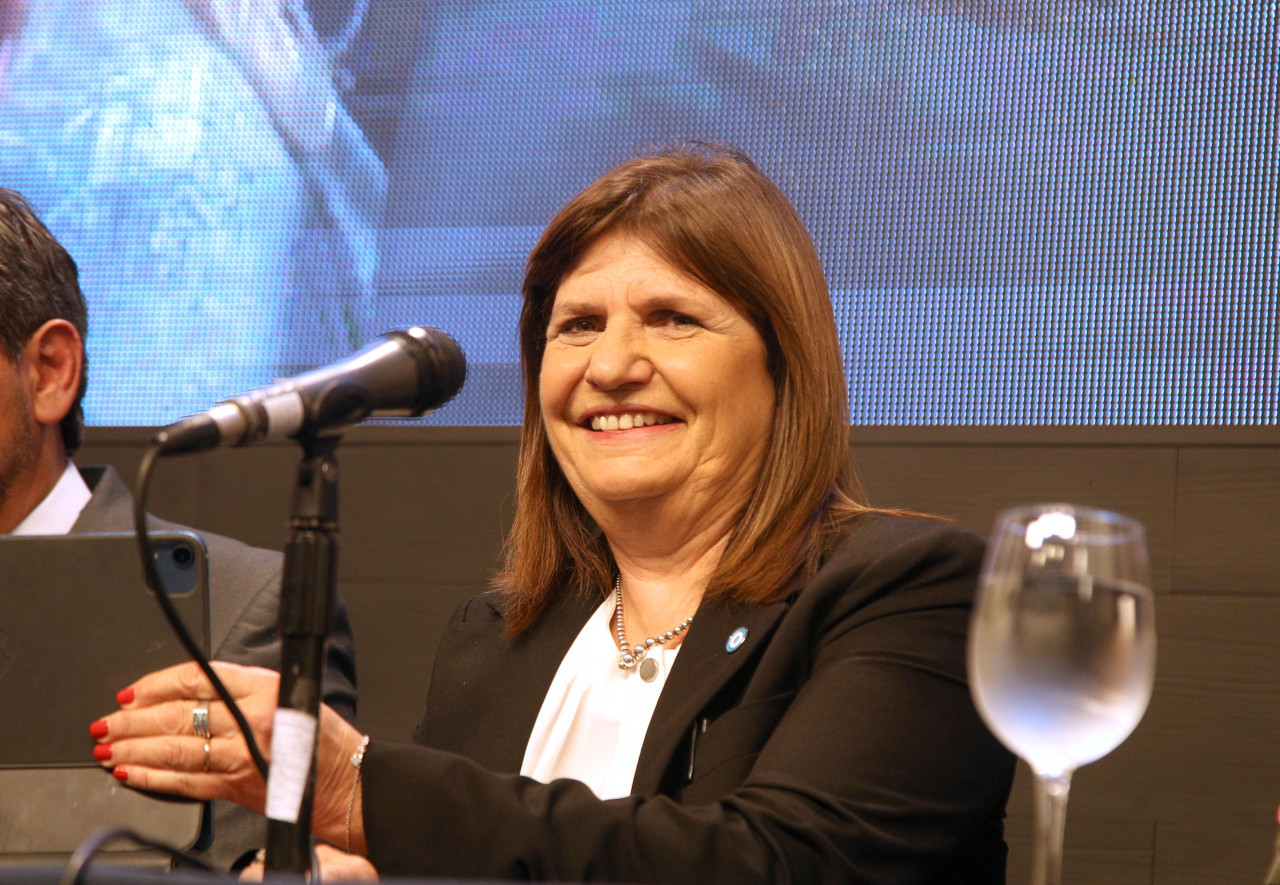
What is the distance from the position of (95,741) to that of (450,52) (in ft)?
6.08

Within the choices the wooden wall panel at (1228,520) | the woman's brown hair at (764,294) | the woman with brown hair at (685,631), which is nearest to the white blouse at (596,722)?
the woman with brown hair at (685,631)

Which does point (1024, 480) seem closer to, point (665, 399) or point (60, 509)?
point (665, 399)


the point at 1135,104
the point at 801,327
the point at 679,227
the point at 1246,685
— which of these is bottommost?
the point at 1246,685

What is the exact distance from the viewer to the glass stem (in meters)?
0.77

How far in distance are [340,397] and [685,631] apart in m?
0.80

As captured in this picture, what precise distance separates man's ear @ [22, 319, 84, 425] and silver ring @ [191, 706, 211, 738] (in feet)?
4.25

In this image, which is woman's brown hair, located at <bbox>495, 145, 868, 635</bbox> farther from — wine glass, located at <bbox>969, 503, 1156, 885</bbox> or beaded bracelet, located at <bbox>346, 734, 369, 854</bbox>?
wine glass, located at <bbox>969, 503, 1156, 885</bbox>

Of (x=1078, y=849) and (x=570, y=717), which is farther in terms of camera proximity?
(x=1078, y=849)

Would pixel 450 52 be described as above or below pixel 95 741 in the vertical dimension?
above

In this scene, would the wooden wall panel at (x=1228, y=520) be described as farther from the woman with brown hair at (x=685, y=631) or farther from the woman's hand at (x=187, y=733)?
the woman's hand at (x=187, y=733)

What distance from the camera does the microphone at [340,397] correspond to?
35.4 inches

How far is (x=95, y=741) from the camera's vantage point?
1.06m

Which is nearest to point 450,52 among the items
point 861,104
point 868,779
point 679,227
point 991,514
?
point 861,104

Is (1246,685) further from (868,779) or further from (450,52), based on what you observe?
(450,52)
